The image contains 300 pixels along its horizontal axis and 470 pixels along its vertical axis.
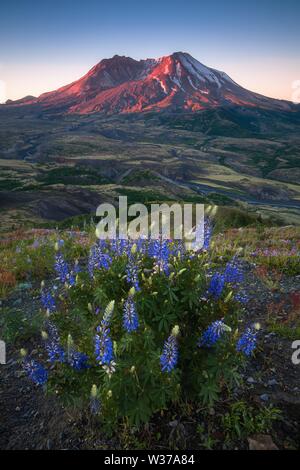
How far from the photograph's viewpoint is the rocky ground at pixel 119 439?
13.7 feet

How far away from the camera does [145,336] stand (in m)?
3.62

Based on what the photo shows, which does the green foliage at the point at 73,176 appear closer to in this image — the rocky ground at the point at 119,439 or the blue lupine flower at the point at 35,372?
the rocky ground at the point at 119,439

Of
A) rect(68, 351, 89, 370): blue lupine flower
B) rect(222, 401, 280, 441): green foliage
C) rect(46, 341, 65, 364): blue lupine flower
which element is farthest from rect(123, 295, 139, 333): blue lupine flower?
rect(222, 401, 280, 441): green foliage

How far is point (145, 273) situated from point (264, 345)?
9.14 feet

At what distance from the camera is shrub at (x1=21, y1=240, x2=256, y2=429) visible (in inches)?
143

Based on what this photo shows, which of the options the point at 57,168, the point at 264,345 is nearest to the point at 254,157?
the point at 57,168

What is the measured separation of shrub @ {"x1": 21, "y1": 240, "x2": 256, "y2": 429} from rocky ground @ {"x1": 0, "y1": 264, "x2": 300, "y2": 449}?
1.04 ft

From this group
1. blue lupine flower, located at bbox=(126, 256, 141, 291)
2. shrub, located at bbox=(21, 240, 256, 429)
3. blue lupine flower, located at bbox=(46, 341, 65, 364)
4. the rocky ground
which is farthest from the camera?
the rocky ground

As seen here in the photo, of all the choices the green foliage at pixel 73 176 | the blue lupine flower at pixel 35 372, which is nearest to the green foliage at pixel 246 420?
the blue lupine flower at pixel 35 372

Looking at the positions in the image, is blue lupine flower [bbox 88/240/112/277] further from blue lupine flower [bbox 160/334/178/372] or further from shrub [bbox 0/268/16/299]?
shrub [bbox 0/268/16/299]

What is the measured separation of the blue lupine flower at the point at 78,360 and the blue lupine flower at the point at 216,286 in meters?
1.64

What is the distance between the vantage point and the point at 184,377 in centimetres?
423

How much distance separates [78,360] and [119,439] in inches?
44.8

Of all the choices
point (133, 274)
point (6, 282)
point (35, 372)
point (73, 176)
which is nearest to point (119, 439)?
point (35, 372)
